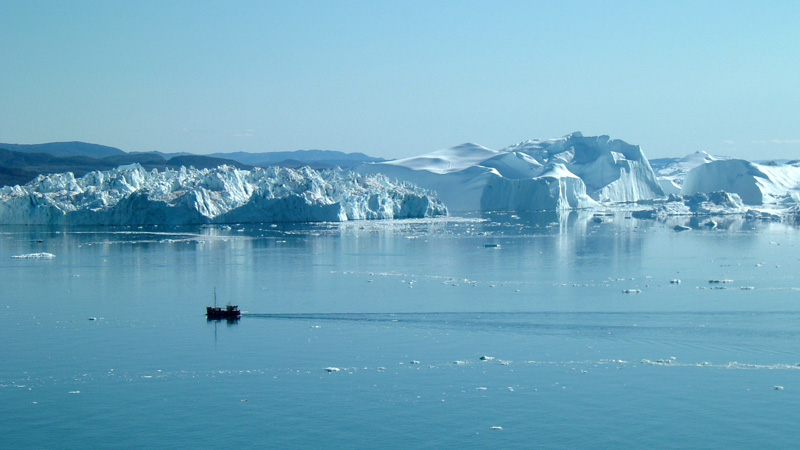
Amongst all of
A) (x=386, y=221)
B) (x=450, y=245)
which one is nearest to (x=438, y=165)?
(x=386, y=221)

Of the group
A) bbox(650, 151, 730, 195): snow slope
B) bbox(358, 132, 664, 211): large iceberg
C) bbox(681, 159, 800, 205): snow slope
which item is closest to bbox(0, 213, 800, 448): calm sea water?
bbox(358, 132, 664, 211): large iceberg

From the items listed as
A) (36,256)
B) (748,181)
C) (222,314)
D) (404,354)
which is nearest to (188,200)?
(36,256)

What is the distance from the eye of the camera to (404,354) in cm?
910

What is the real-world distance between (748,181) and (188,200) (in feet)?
94.4

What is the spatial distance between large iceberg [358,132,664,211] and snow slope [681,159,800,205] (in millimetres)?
3783

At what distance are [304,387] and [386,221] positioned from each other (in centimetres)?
2660

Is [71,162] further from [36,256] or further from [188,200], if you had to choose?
[36,256]

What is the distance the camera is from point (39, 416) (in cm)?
714

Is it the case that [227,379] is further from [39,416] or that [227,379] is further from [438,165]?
[438,165]

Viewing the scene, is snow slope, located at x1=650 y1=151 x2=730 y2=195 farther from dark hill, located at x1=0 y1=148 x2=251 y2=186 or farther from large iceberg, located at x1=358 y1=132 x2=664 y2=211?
dark hill, located at x1=0 y1=148 x2=251 y2=186

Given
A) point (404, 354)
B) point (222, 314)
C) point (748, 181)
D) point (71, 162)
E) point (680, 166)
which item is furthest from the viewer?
point (71, 162)

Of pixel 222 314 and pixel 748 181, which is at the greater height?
pixel 748 181

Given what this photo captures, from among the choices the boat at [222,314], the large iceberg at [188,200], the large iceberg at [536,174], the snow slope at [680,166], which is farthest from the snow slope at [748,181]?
the boat at [222,314]

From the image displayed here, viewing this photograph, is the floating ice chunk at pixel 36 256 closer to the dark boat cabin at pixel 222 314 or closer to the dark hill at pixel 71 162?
the dark boat cabin at pixel 222 314
